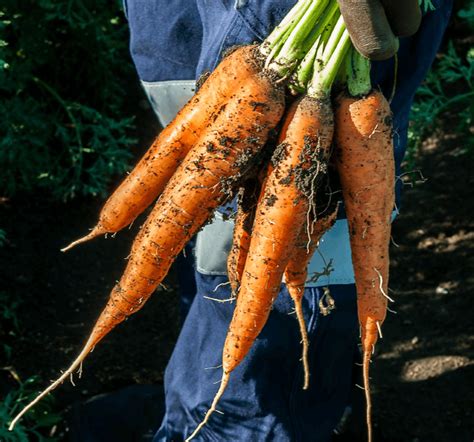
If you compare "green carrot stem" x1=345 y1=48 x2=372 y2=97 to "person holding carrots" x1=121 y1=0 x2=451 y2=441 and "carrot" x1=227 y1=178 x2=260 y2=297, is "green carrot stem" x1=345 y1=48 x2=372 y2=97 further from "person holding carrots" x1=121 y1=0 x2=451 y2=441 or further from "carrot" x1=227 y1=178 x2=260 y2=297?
"carrot" x1=227 y1=178 x2=260 y2=297

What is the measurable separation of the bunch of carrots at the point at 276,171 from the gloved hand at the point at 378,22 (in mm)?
73

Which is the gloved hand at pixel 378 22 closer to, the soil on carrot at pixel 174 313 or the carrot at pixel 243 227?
the carrot at pixel 243 227

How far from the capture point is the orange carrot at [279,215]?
1.71 m

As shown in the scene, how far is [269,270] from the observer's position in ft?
6.12

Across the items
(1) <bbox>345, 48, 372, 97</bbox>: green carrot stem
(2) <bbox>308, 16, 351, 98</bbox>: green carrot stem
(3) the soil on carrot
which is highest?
(2) <bbox>308, 16, 351, 98</bbox>: green carrot stem

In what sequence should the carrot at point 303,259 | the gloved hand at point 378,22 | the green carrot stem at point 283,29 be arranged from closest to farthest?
the gloved hand at point 378,22 → the green carrot stem at point 283,29 → the carrot at point 303,259

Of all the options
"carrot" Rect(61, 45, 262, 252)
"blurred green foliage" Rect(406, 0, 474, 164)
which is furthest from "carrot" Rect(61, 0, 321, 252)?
"blurred green foliage" Rect(406, 0, 474, 164)

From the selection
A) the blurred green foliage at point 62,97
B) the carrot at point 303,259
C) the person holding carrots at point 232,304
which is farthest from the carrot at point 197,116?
the blurred green foliage at point 62,97

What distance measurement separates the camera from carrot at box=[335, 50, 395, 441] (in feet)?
5.64

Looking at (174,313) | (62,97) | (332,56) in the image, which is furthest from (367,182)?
(62,97)

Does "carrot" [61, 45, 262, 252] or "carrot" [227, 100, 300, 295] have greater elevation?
"carrot" [61, 45, 262, 252]

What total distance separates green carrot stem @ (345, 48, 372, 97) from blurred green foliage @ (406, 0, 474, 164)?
68.8 inches

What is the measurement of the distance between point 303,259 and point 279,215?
0.21 metres

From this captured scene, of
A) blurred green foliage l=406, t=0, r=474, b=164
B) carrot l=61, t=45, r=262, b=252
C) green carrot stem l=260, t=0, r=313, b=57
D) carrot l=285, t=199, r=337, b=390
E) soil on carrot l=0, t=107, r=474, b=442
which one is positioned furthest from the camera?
blurred green foliage l=406, t=0, r=474, b=164
